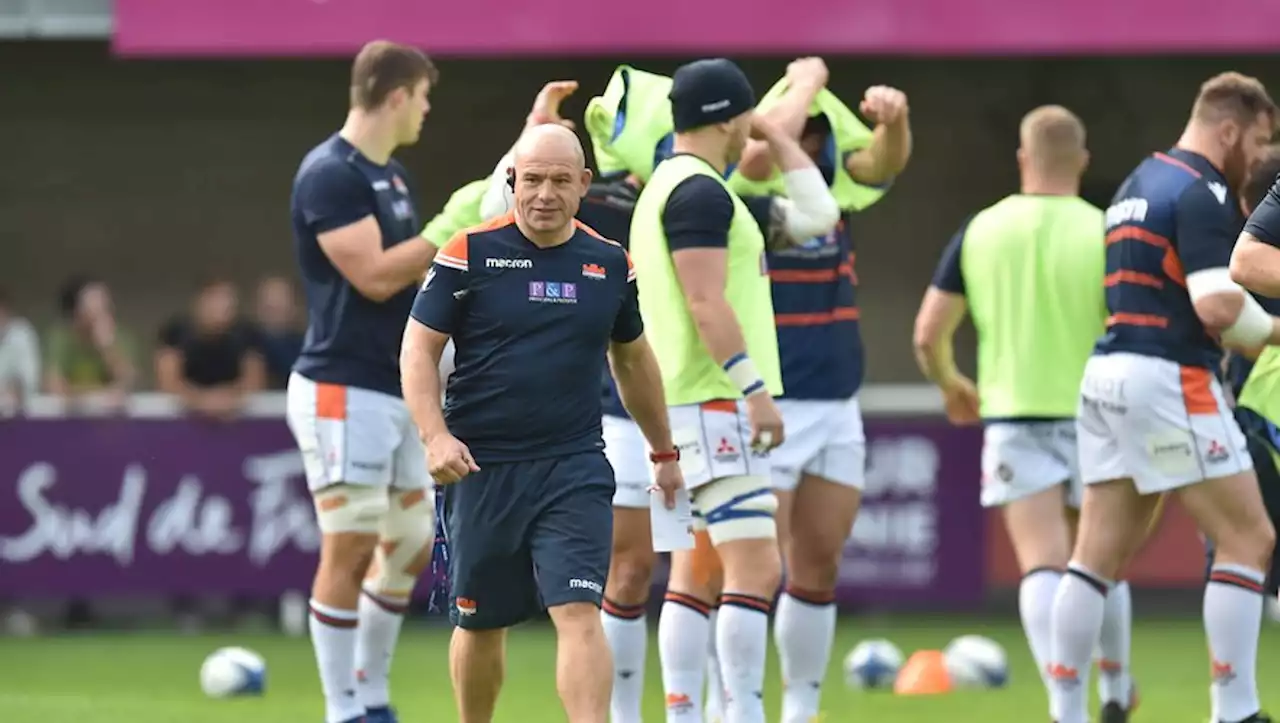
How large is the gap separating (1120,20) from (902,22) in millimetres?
1484

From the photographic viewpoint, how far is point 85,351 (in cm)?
1834

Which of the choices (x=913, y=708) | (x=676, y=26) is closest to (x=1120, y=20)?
(x=676, y=26)

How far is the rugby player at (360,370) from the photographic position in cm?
989

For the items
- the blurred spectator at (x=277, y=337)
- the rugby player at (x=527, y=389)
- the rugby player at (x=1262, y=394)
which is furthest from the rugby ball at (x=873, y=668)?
the blurred spectator at (x=277, y=337)

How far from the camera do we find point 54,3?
1753cm

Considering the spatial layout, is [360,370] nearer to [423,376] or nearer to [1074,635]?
[423,376]

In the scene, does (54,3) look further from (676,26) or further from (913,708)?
(913,708)

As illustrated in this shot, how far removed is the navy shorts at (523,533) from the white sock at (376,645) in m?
2.24

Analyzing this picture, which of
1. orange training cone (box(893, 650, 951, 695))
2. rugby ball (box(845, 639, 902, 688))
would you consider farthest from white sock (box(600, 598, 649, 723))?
rugby ball (box(845, 639, 902, 688))

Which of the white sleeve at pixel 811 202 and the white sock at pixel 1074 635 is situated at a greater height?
the white sleeve at pixel 811 202

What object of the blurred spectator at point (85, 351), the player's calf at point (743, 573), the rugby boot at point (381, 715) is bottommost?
the rugby boot at point (381, 715)

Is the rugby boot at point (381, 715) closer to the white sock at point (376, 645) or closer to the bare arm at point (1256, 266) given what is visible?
the white sock at point (376, 645)

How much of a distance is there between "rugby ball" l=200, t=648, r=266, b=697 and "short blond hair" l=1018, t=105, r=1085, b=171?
4773 millimetres

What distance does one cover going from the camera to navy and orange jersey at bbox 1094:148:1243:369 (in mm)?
9047
